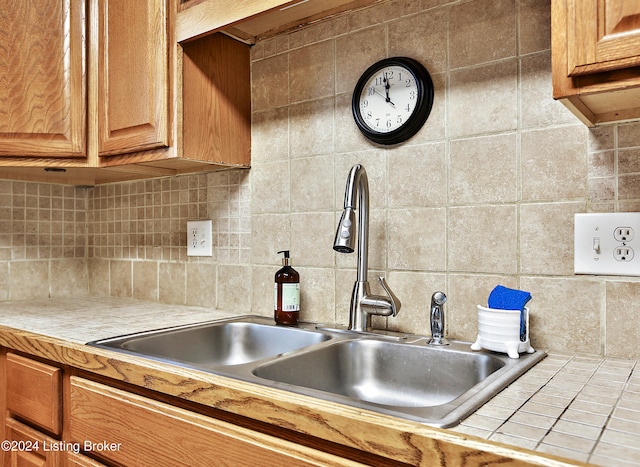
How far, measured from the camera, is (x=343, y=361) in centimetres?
113

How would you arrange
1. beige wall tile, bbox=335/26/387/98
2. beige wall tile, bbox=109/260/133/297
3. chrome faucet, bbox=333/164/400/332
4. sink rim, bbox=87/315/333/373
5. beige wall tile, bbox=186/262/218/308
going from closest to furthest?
sink rim, bbox=87/315/333/373
chrome faucet, bbox=333/164/400/332
beige wall tile, bbox=335/26/387/98
beige wall tile, bbox=186/262/218/308
beige wall tile, bbox=109/260/133/297

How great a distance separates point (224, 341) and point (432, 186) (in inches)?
28.4

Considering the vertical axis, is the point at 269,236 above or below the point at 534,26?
below

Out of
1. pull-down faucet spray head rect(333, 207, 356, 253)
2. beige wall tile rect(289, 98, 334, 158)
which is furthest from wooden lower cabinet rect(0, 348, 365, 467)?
beige wall tile rect(289, 98, 334, 158)

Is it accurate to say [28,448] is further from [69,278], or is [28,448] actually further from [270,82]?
[270,82]

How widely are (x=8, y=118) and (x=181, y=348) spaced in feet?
3.06

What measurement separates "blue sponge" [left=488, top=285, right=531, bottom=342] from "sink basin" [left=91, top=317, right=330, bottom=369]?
0.42 m

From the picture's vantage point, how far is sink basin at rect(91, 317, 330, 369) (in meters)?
1.22

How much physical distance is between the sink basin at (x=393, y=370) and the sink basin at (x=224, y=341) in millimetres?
125

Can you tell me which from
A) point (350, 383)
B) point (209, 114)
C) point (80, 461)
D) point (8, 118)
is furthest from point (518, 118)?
point (8, 118)

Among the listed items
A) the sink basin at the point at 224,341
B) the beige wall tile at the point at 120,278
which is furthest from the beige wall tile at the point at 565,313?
the beige wall tile at the point at 120,278

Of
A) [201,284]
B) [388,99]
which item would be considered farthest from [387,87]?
[201,284]

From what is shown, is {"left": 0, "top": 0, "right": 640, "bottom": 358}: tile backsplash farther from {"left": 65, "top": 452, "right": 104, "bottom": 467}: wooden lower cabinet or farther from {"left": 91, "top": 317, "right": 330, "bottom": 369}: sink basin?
{"left": 65, "top": 452, "right": 104, "bottom": 467}: wooden lower cabinet

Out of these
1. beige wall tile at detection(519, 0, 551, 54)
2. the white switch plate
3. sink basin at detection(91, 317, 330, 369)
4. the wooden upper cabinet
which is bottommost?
sink basin at detection(91, 317, 330, 369)
